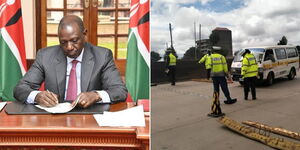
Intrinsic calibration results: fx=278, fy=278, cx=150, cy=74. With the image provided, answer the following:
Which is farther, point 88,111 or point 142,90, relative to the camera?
point 142,90

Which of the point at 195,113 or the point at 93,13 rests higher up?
the point at 93,13

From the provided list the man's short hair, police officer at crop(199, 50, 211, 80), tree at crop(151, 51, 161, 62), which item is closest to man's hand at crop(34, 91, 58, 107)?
the man's short hair

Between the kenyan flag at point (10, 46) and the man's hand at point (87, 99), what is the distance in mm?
1155

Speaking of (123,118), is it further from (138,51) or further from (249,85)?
(138,51)

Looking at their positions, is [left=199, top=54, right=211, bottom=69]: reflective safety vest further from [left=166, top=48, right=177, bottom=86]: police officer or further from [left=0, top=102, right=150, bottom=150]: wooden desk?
[left=0, top=102, right=150, bottom=150]: wooden desk

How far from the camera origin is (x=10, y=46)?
6.86ft

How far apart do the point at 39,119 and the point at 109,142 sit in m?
0.28

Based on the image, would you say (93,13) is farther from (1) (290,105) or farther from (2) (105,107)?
(1) (290,105)

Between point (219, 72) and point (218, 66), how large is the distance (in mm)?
38

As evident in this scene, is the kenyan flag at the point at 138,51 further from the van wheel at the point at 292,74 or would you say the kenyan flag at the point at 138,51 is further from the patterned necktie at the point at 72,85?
the van wheel at the point at 292,74

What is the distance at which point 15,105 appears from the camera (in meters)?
1.23

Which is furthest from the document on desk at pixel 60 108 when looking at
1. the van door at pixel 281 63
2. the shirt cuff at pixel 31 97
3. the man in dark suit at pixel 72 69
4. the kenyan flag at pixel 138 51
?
the kenyan flag at pixel 138 51

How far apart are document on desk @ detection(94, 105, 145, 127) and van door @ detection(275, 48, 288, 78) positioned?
46 centimetres

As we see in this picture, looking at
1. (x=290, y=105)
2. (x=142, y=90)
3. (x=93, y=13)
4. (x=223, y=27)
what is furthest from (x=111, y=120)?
(x=93, y=13)
